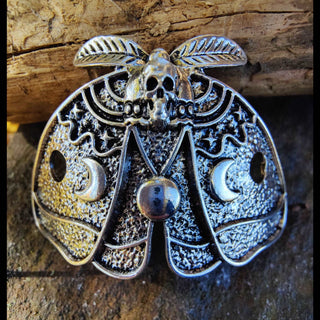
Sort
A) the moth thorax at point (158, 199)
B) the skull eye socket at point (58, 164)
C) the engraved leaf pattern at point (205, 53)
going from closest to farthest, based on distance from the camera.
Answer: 1. the moth thorax at point (158, 199)
2. the engraved leaf pattern at point (205, 53)
3. the skull eye socket at point (58, 164)

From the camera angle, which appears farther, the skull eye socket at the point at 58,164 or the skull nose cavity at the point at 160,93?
the skull eye socket at the point at 58,164

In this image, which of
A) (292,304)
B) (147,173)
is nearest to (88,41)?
(147,173)

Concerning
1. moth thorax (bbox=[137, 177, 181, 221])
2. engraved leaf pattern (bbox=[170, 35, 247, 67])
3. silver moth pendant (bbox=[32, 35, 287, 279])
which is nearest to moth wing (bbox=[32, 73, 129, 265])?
silver moth pendant (bbox=[32, 35, 287, 279])

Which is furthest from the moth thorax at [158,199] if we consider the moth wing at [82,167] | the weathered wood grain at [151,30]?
the weathered wood grain at [151,30]

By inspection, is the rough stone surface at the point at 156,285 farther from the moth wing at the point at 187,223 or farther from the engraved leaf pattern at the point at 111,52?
the engraved leaf pattern at the point at 111,52
